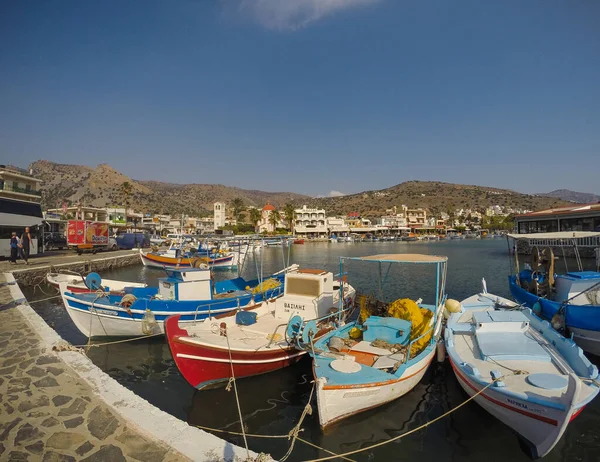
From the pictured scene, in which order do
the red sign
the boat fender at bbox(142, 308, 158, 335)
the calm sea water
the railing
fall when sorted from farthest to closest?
the red sign < the railing < the boat fender at bbox(142, 308, 158, 335) < the calm sea water

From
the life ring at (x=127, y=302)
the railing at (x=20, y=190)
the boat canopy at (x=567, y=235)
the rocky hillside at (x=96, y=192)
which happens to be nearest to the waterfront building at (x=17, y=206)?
the railing at (x=20, y=190)

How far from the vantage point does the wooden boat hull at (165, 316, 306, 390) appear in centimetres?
873

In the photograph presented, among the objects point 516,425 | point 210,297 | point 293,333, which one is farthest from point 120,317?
point 516,425

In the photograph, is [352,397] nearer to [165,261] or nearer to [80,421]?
[80,421]

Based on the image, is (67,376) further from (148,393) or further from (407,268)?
(407,268)

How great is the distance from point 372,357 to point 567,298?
9.25m

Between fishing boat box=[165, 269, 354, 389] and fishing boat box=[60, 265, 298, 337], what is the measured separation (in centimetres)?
173

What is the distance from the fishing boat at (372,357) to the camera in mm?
7465

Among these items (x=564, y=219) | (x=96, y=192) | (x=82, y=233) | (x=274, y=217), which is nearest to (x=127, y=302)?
(x=82, y=233)

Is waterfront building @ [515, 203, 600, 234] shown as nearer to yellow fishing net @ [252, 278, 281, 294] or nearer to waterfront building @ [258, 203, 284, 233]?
yellow fishing net @ [252, 278, 281, 294]

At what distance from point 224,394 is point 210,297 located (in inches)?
231

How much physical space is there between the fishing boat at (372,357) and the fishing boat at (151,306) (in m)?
5.09

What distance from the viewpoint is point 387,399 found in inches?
330

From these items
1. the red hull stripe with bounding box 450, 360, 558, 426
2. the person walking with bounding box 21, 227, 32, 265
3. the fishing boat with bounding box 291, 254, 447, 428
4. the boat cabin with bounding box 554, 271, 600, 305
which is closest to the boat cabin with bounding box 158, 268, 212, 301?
the fishing boat with bounding box 291, 254, 447, 428
